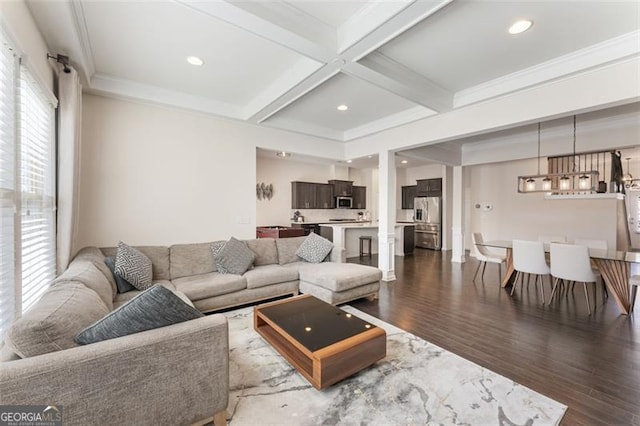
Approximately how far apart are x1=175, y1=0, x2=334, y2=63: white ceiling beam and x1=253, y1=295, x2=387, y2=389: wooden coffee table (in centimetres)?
250

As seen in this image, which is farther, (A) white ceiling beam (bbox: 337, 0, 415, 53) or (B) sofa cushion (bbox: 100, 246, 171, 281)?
(B) sofa cushion (bbox: 100, 246, 171, 281)

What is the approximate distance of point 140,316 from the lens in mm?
1435

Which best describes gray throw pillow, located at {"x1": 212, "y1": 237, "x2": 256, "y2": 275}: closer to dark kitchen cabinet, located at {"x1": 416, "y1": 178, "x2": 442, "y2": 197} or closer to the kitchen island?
the kitchen island

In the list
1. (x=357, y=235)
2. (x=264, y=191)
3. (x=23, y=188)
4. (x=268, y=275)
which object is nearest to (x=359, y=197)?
(x=357, y=235)

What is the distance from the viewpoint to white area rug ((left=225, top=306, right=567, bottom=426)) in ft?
5.50

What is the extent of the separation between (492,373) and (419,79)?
3.15 meters

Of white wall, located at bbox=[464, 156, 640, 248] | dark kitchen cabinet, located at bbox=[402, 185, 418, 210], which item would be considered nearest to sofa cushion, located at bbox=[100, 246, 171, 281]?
white wall, located at bbox=[464, 156, 640, 248]

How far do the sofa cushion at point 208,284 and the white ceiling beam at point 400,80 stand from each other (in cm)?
281

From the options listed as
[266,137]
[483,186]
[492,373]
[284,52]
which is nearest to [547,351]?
[492,373]

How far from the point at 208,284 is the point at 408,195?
27.1 feet

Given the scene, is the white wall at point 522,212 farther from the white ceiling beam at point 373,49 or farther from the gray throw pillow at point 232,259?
the gray throw pillow at point 232,259

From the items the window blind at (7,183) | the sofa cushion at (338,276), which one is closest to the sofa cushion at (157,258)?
the window blind at (7,183)

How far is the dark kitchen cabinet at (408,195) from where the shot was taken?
31.6ft

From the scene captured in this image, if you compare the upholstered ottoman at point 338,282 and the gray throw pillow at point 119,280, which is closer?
the gray throw pillow at point 119,280
